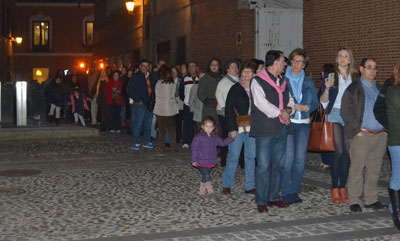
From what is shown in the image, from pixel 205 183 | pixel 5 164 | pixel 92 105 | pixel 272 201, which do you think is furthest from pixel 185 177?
pixel 92 105

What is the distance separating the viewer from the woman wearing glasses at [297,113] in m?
8.38

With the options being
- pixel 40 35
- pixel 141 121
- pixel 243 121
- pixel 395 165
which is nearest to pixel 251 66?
pixel 243 121

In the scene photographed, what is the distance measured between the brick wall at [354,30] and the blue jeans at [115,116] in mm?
5377

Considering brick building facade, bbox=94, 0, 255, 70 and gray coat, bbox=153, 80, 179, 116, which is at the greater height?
brick building facade, bbox=94, 0, 255, 70

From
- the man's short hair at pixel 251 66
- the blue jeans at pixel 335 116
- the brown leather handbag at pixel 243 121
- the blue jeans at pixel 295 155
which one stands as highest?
the man's short hair at pixel 251 66

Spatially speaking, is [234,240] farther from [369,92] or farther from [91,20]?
[91,20]

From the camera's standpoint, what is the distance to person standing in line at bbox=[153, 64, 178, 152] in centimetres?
1392

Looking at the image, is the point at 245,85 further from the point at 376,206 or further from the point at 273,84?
the point at 376,206

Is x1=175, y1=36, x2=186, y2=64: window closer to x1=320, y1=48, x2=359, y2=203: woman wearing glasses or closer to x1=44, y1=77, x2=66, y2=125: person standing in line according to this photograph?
x1=44, y1=77, x2=66, y2=125: person standing in line

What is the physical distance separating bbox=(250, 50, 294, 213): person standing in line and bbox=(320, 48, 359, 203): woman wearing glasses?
58 centimetres

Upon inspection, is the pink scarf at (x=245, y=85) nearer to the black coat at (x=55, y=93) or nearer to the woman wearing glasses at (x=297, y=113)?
the woman wearing glasses at (x=297, y=113)

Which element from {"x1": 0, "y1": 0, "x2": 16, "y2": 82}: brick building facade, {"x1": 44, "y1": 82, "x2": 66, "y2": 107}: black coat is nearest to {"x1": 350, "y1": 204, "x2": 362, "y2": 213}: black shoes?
{"x1": 44, "y1": 82, "x2": 66, "y2": 107}: black coat

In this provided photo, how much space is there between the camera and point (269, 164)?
8.11 m

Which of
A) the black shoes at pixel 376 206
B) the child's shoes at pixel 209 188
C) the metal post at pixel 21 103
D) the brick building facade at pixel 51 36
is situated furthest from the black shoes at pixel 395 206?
the brick building facade at pixel 51 36
